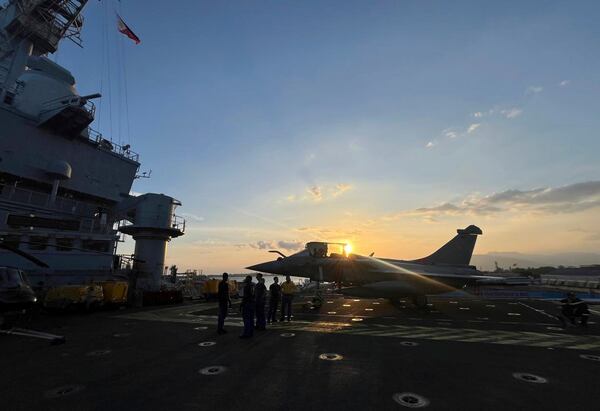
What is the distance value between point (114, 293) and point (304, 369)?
49.9ft

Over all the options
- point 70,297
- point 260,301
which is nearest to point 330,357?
point 260,301

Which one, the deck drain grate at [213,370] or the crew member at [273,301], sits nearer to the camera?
the deck drain grate at [213,370]

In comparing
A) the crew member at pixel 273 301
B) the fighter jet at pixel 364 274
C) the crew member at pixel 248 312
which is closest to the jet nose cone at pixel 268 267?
the fighter jet at pixel 364 274

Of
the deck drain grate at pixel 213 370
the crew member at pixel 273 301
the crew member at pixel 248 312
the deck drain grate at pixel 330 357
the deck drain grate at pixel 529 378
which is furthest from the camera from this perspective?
the crew member at pixel 273 301

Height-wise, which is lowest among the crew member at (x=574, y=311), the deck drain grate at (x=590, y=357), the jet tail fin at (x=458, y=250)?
the deck drain grate at (x=590, y=357)

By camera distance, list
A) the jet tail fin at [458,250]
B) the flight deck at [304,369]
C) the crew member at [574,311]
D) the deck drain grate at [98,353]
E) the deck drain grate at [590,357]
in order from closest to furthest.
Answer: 1. the flight deck at [304,369]
2. the deck drain grate at [590,357]
3. the deck drain grate at [98,353]
4. the crew member at [574,311]
5. the jet tail fin at [458,250]

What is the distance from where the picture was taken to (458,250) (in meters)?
23.1

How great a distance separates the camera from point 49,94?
26.1m

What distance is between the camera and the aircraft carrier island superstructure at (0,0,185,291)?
20.9 m

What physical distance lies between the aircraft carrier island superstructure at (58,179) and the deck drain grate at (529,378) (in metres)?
20.2

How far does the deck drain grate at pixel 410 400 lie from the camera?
4.98 meters

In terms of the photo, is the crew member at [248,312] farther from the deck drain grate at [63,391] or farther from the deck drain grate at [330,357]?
the deck drain grate at [63,391]

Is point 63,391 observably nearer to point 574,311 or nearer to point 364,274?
point 364,274

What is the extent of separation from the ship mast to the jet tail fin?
123 ft
